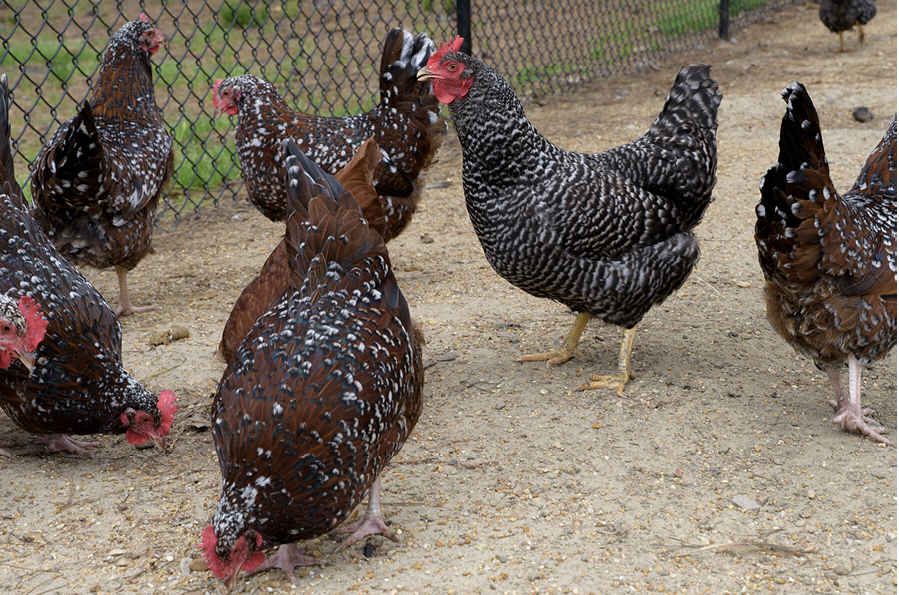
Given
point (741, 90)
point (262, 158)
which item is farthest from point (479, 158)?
point (741, 90)

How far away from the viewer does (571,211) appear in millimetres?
→ 3594

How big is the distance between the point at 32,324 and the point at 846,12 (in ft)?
38.8

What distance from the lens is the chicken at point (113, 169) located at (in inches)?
168

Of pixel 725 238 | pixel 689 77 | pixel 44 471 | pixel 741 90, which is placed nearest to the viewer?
pixel 44 471

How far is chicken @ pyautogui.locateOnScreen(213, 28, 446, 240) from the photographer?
15.9 ft

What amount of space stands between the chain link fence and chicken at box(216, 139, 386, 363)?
2.92 meters

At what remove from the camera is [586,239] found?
141 inches

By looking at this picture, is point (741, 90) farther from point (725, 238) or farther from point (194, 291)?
point (194, 291)

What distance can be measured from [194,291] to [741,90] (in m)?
7.09

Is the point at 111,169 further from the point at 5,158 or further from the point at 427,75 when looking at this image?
the point at 427,75

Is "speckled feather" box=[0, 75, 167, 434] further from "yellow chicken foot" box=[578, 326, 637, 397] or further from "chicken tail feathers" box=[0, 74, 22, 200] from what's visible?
"yellow chicken foot" box=[578, 326, 637, 397]

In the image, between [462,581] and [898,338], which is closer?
[462,581]

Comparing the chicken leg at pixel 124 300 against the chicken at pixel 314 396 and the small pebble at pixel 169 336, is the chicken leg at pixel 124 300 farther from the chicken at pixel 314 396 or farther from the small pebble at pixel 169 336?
the chicken at pixel 314 396

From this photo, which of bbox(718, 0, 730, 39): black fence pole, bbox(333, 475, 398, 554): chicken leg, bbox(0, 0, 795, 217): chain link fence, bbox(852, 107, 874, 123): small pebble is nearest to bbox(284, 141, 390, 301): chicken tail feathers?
bbox(333, 475, 398, 554): chicken leg
